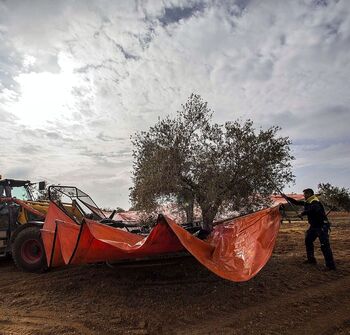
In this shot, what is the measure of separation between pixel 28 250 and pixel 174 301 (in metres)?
4.32

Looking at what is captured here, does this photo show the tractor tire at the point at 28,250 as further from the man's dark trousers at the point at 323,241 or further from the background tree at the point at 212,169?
the man's dark trousers at the point at 323,241

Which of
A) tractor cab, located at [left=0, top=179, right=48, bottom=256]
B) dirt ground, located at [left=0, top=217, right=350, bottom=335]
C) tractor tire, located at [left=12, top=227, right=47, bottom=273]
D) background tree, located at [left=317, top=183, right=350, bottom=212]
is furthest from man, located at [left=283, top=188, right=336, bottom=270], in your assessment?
background tree, located at [left=317, top=183, right=350, bottom=212]

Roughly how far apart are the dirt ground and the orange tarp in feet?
2.12

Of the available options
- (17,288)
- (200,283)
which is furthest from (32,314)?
(200,283)

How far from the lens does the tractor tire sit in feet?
26.0

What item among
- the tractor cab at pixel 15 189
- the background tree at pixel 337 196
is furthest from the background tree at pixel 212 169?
the background tree at pixel 337 196

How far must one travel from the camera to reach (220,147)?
8812 mm

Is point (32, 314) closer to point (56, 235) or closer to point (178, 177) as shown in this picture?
point (56, 235)

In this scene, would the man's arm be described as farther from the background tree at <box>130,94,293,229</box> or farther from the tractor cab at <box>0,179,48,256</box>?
the tractor cab at <box>0,179,48,256</box>

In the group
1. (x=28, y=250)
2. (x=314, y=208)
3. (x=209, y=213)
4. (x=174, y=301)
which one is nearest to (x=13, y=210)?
(x=28, y=250)

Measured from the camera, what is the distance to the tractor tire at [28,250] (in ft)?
26.0

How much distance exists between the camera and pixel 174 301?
18.1ft

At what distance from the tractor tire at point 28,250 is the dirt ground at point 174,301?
0.26 metres

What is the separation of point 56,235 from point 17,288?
4.96 ft
